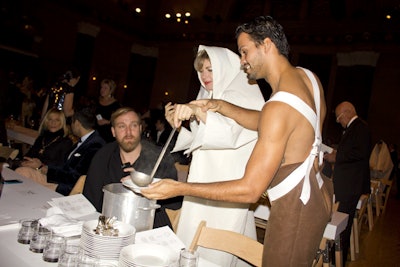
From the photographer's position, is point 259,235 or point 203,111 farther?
point 259,235

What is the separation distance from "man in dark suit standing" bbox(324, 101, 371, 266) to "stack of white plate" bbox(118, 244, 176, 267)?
4.03 metres

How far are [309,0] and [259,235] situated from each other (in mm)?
12280

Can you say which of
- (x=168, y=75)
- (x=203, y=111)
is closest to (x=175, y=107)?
(x=203, y=111)

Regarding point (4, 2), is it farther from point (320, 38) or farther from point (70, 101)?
point (320, 38)

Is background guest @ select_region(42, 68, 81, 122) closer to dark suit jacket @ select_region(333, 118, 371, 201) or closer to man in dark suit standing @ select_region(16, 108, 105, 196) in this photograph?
man in dark suit standing @ select_region(16, 108, 105, 196)

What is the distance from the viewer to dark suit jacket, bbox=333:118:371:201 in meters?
4.92

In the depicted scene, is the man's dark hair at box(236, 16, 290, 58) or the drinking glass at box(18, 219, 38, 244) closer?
the drinking glass at box(18, 219, 38, 244)

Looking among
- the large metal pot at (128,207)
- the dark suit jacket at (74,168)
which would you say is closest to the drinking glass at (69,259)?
the large metal pot at (128,207)

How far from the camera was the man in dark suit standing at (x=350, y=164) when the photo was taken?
194 inches

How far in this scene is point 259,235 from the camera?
552 centimetres

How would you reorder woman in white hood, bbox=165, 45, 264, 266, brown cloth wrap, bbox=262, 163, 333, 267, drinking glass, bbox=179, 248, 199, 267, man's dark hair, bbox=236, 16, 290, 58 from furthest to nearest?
woman in white hood, bbox=165, 45, 264, 266 < man's dark hair, bbox=236, 16, 290, 58 < brown cloth wrap, bbox=262, 163, 333, 267 < drinking glass, bbox=179, 248, 199, 267

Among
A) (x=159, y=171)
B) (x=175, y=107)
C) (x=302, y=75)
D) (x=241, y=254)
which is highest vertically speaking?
(x=302, y=75)

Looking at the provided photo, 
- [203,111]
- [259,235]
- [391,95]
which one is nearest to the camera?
[203,111]

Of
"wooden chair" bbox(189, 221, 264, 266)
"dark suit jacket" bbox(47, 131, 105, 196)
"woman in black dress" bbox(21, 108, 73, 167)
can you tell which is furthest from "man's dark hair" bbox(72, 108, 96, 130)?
"wooden chair" bbox(189, 221, 264, 266)
